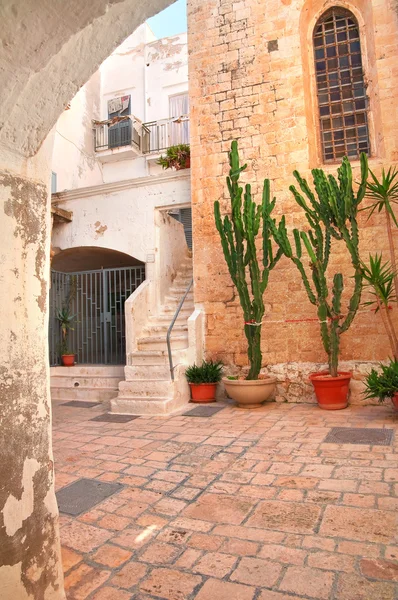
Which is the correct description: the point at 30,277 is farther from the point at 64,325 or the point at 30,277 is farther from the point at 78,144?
the point at 78,144

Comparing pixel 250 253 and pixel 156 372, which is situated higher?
pixel 250 253

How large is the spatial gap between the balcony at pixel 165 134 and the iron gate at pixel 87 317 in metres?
5.65

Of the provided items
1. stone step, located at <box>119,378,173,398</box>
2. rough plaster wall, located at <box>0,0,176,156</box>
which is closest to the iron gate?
stone step, located at <box>119,378,173,398</box>

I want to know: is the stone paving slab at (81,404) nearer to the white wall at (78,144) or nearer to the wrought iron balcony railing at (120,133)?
the white wall at (78,144)

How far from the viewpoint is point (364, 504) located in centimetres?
262

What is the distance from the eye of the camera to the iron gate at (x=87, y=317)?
326 inches

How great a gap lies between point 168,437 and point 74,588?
2639mm

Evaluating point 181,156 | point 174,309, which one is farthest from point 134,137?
point 174,309

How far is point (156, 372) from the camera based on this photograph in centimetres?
634

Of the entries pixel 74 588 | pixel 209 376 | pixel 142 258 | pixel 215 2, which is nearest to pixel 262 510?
pixel 74 588

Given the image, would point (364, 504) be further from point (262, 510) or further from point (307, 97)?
point (307, 97)

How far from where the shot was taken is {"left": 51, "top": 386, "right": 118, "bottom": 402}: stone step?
23.2ft

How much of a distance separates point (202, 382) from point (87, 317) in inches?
128

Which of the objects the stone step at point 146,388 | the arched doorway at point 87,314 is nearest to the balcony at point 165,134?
the arched doorway at point 87,314
